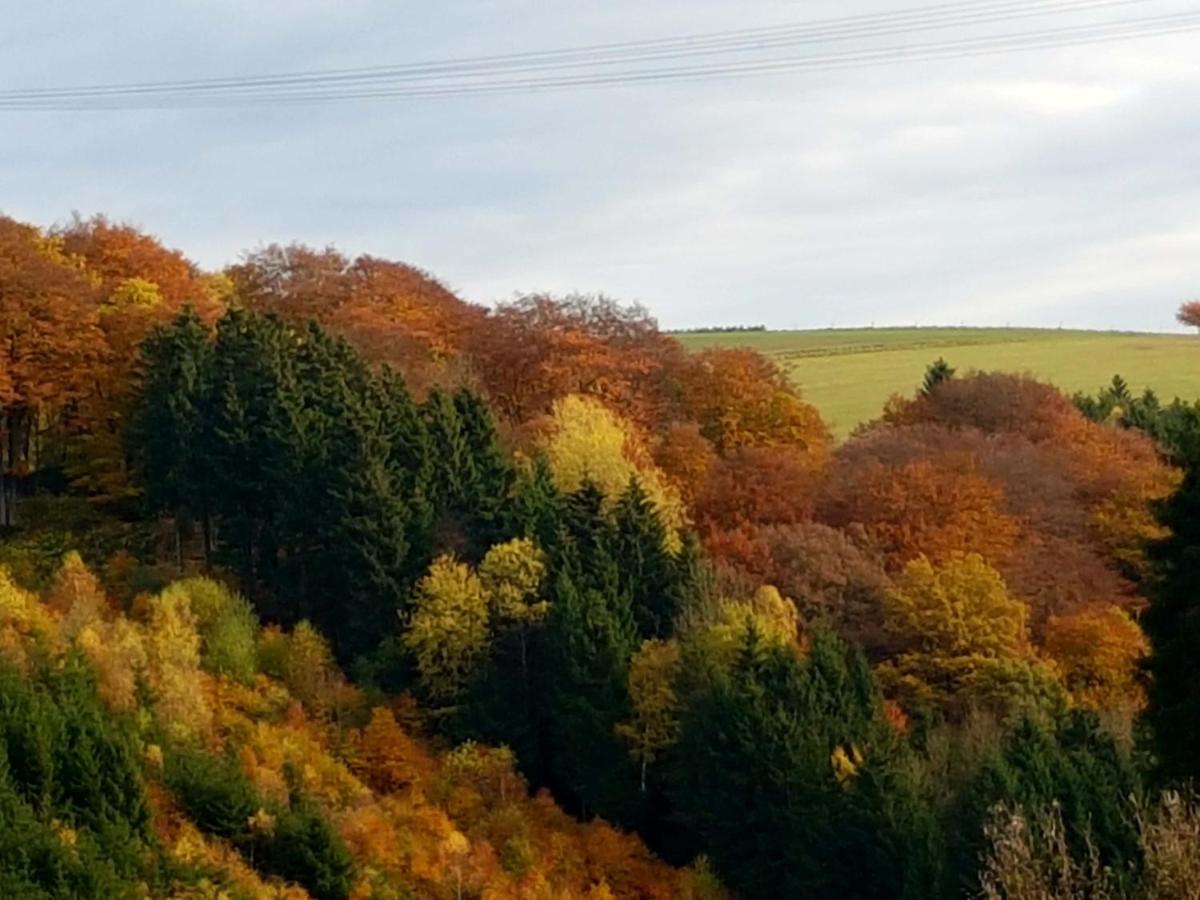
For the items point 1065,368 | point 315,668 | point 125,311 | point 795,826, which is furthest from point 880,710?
point 1065,368

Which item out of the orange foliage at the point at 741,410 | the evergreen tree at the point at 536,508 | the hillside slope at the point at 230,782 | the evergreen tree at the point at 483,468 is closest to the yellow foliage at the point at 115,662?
the hillside slope at the point at 230,782

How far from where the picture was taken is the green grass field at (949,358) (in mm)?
94375

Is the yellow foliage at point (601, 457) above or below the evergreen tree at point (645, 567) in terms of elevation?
above

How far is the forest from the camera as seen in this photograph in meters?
39.0

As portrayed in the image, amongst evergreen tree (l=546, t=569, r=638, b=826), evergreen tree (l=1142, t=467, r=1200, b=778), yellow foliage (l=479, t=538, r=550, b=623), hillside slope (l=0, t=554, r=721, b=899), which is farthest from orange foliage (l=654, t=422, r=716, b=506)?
evergreen tree (l=1142, t=467, r=1200, b=778)

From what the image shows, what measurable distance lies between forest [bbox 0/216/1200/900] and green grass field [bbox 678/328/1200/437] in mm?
24959

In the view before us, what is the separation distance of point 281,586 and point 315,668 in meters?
5.51

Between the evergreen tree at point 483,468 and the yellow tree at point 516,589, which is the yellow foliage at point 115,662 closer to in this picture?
the yellow tree at point 516,589

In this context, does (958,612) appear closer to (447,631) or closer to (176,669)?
(447,631)

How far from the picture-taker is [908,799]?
4034 centimetres

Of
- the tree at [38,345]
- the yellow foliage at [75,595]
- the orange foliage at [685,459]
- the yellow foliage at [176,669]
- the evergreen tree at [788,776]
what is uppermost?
the tree at [38,345]

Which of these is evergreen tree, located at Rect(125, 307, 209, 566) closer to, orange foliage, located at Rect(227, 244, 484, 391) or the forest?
the forest

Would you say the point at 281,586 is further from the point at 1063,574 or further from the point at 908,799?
the point at 1063,574

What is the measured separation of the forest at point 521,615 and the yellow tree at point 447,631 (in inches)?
5.1
